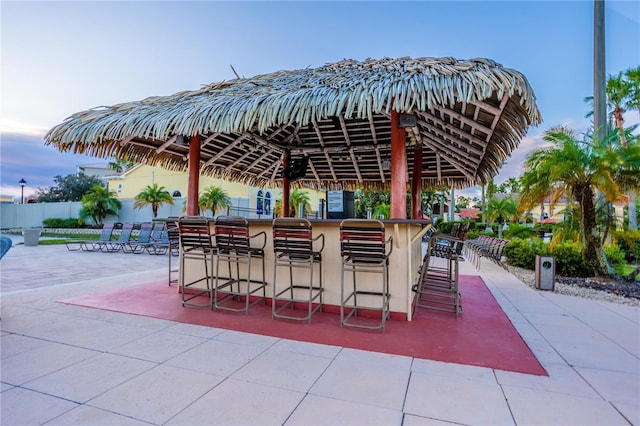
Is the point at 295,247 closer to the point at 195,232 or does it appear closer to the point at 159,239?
the point at 195,232

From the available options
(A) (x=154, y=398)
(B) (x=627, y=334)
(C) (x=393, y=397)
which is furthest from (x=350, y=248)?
(B) (x=627, y=334)

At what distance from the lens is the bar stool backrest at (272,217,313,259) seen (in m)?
3.44

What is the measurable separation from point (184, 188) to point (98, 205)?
230 inches

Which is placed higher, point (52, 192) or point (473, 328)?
point (52, 192)

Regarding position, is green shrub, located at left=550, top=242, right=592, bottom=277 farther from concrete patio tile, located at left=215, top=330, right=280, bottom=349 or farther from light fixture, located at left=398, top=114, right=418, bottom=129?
concrete patio tile, located at left=215, top=330, right=280, bottom=349

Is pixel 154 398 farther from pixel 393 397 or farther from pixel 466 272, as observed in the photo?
pixel 466 272

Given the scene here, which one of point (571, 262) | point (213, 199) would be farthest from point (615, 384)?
point (213, 199)

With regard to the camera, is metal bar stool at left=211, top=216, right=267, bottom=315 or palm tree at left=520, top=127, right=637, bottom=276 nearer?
metal bar stool at left=211, top=216, right=267, bottom=315

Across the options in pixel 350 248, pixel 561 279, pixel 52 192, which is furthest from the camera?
pixel 52 192

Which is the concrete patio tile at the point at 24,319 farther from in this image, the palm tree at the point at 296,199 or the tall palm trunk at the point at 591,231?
the palm tree at the point at 296,199

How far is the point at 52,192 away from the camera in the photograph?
32.8 m

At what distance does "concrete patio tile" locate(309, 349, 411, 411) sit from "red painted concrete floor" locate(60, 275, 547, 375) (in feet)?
0.68

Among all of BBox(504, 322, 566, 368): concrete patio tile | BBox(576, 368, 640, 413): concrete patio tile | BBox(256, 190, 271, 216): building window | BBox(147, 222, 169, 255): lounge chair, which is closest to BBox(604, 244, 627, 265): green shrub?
BBox(504, 322, 566, 368): concrete patio tile

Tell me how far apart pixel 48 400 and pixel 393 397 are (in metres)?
2.13
